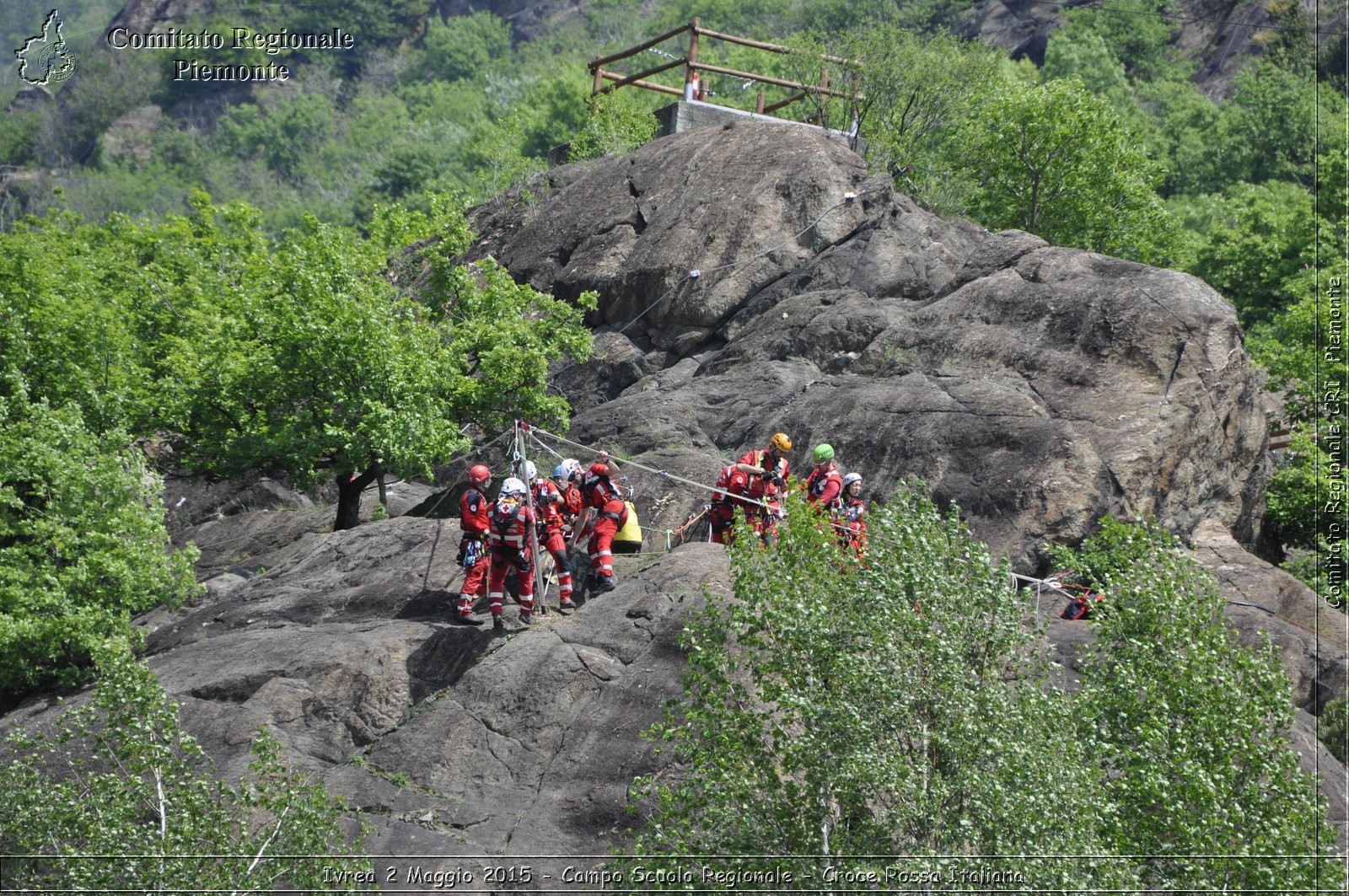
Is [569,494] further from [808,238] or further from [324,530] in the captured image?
[808,238]

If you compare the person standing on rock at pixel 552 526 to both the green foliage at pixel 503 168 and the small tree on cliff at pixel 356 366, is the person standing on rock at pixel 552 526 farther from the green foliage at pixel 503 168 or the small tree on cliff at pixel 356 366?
the green foliage at pixel 503 168

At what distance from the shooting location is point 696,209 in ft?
111

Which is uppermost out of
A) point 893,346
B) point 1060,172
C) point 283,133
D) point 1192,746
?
point 1060,172

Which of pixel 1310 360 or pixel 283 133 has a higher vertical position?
pixel 1310 360

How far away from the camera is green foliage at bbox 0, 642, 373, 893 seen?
11.8 metres

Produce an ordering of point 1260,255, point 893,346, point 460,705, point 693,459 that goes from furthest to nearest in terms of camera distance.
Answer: point 1260,255 → point 893,346 → point 693,459 → point 460,705

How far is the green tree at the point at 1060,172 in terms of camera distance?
130 ft

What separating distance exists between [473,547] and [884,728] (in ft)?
25.9

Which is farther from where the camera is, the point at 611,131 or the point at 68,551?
the point at 611,131

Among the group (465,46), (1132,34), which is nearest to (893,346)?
(1132,34)

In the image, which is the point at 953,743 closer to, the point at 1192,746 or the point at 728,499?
the point at 1192,746

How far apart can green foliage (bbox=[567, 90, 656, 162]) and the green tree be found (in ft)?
34.2

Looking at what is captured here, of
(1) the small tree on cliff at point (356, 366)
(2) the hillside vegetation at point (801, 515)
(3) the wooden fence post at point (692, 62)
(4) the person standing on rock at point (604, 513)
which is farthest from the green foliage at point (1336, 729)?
(3) the wooden fence post at point (692, 62)

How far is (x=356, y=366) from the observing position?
80.2ft
